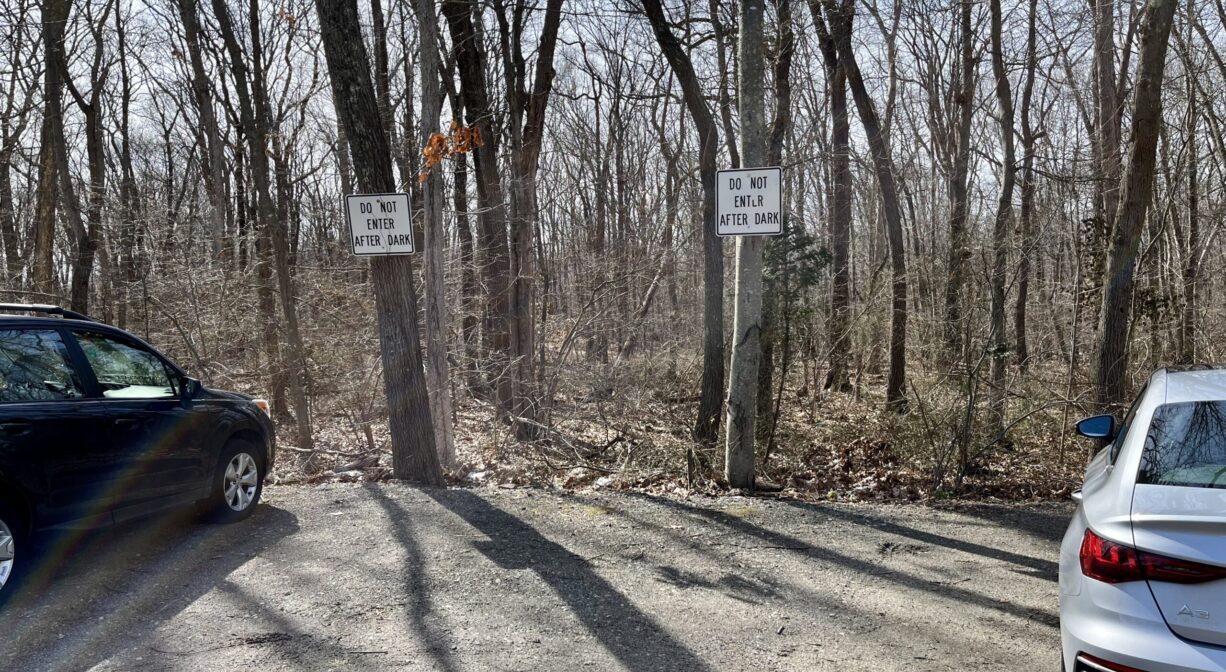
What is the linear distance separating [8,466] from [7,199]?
80.7 ft

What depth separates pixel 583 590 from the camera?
5234 millimetres

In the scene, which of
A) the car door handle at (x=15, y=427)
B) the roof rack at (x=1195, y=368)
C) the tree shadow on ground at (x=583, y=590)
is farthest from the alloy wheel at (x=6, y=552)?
the roof rack at (x=1195, y=368)

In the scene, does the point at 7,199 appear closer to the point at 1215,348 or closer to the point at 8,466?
the point at 8,466

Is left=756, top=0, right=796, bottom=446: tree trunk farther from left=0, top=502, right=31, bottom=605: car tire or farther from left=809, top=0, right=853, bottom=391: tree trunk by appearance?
left=0, top=502, right=31, bottom=605: car tire

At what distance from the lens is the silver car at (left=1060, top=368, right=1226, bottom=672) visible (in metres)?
2.66

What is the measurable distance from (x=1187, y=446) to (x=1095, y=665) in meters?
1.00

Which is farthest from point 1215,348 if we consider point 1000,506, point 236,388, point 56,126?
point 56,126

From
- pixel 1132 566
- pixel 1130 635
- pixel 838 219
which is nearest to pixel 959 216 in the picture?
pixel 838 219

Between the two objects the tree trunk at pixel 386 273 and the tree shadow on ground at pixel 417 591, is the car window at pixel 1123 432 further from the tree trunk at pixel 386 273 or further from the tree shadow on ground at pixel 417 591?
the tree trunk at pixel 386 273

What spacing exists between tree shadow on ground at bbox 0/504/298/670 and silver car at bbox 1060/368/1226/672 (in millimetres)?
4604

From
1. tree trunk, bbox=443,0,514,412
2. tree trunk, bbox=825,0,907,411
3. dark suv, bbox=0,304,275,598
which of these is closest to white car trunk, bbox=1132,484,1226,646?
dark suv, bbox=0,304,275,598

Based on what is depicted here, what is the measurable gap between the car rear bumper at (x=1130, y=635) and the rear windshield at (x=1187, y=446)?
0.49 meters

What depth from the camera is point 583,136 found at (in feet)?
87.5

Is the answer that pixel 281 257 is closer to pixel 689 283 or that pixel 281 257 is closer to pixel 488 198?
pixel 488 198
